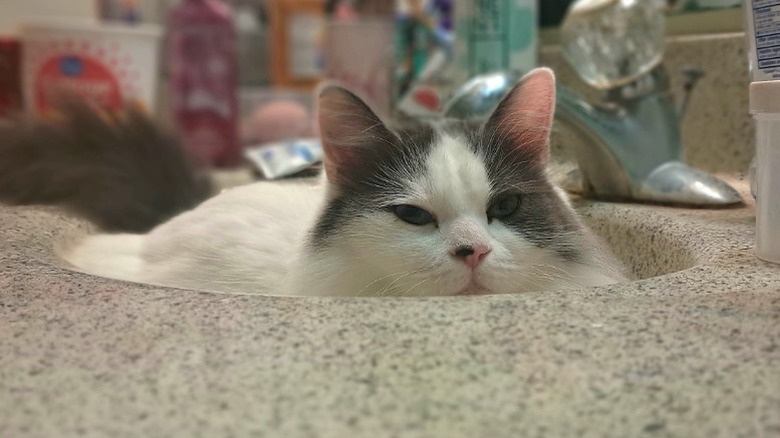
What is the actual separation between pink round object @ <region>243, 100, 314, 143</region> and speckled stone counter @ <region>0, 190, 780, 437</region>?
65.0 inches

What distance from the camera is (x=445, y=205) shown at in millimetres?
815

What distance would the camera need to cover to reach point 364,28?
7.68ft

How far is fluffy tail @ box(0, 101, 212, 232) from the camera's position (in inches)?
49.7

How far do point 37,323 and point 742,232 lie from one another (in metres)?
0.80

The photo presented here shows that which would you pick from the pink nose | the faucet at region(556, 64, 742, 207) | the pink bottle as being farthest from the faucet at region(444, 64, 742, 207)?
the pink bottle

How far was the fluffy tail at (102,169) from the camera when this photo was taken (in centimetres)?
126

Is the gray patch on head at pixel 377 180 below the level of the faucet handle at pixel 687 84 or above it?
below

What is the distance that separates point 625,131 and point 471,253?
0.63m

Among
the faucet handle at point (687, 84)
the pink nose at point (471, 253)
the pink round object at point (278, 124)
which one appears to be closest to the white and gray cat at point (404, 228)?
the pink nose at point (471, 253)

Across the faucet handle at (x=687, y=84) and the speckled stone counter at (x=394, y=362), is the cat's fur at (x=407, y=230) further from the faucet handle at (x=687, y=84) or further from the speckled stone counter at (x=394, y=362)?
the faucet handle at (x=687, y=84)

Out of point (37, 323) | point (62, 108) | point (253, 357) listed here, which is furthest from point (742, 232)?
point (62, 108)

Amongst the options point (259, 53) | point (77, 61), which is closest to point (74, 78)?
point (77, 61)

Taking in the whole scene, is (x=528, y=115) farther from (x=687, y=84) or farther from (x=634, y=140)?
(x=687, y=84)

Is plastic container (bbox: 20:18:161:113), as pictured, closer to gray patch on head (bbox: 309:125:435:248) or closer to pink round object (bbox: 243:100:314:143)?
pink round object (bbox: 243:100:314:143)
